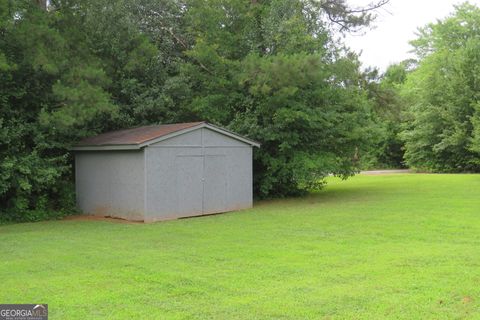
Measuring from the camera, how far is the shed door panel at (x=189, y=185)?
1470cm

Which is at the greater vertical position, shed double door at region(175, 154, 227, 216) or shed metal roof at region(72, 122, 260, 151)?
shed metal roof at region(72, 122, 260, 151)

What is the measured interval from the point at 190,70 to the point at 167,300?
45.7ft

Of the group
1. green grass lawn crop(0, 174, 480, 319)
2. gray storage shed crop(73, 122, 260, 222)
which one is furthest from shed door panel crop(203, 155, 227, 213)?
green grass lawn crop(0, 174, 480, 319)

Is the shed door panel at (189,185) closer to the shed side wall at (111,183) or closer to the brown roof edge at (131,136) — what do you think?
the brown roof edge at (131,136)

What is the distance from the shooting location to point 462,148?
35.7m

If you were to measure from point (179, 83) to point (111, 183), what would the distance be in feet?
17.3

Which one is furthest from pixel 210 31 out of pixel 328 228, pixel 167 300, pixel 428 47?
pixel 428 47

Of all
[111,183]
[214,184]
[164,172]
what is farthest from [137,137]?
[214,184]

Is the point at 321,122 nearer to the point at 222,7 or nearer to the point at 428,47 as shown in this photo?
the point at 222,7

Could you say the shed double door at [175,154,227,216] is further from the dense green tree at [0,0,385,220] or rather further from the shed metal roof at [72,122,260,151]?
the dense green tree at [0,0,385,220]

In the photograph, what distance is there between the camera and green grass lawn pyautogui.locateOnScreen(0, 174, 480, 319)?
5762 millimetres

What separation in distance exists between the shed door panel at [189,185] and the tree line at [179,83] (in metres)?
2.66

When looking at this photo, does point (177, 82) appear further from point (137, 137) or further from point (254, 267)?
point (254, 267)

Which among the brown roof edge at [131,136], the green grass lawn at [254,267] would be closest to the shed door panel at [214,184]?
the brown roof edge at [131,136]
